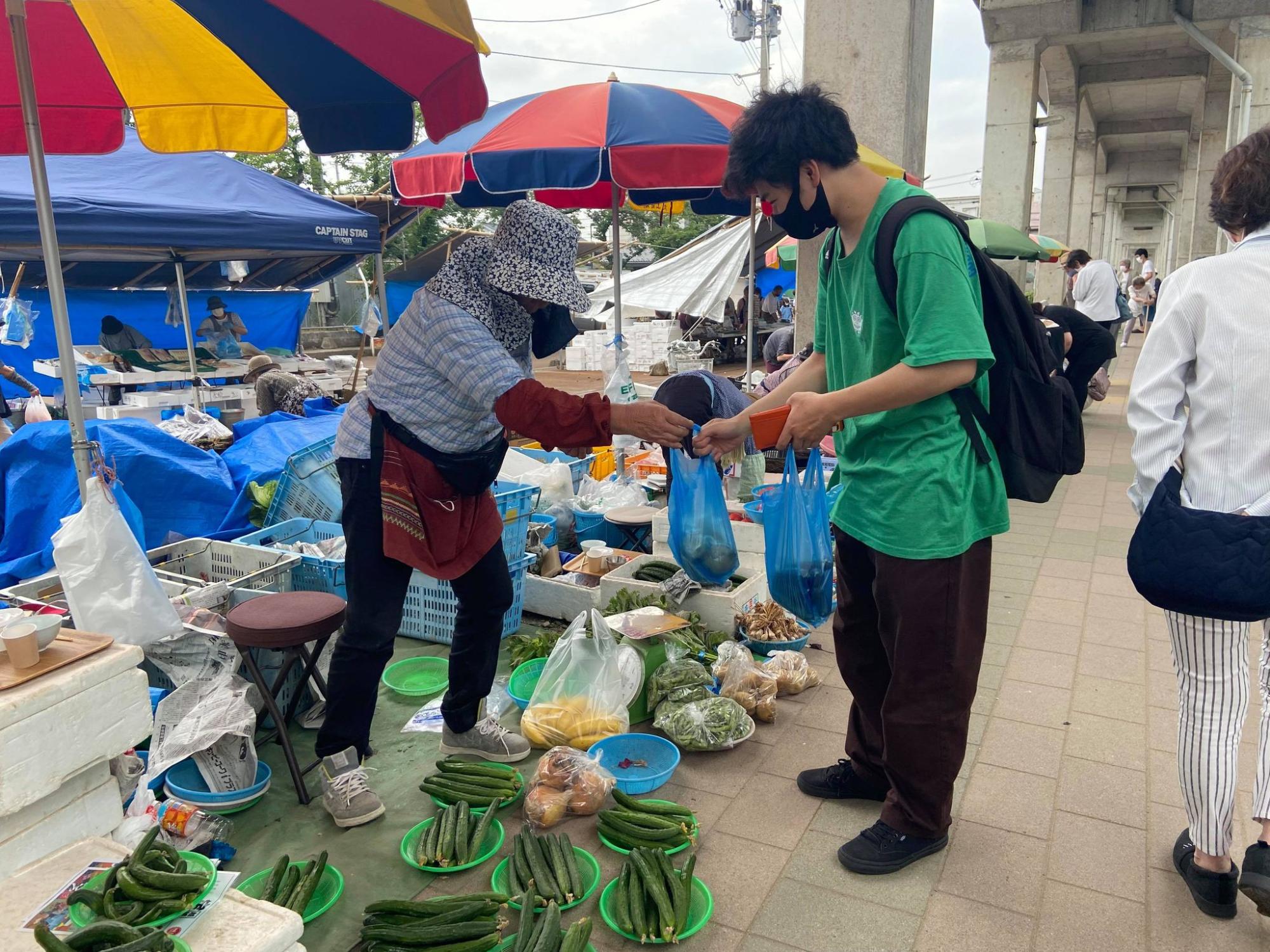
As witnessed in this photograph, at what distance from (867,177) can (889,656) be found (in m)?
1.37

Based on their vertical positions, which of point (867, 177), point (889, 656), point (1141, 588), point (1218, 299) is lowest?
point (889, 656)

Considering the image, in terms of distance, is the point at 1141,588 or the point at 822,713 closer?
the point at 1141,588

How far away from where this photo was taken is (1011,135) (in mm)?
15820

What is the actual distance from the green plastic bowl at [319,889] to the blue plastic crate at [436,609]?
5.92 feet

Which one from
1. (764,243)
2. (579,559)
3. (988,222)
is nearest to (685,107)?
(579,559)

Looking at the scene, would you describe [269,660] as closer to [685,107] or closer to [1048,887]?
[1048,887]

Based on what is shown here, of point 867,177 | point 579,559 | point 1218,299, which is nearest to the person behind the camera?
point 1218,299

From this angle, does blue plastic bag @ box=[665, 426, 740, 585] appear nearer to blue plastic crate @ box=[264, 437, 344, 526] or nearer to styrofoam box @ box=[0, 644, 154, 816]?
styrofoam box @ box=[0, 644, 154, 816]

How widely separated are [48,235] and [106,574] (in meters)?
1.13

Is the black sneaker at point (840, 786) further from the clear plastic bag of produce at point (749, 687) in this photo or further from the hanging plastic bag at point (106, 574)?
the hanging plastic bag at point (106, 574)

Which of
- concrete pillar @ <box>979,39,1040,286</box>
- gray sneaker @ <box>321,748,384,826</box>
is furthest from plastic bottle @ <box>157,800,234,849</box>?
concrete pillar @ <box>979,39,1040,286</box>

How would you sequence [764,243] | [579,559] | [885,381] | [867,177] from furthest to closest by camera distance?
[764,243] < [579,559] < [867,177] < [885,381]

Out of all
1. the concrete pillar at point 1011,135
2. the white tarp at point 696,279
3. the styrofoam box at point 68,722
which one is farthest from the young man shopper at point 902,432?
the concrete pillar at point 1011,135

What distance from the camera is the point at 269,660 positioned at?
3619mm
